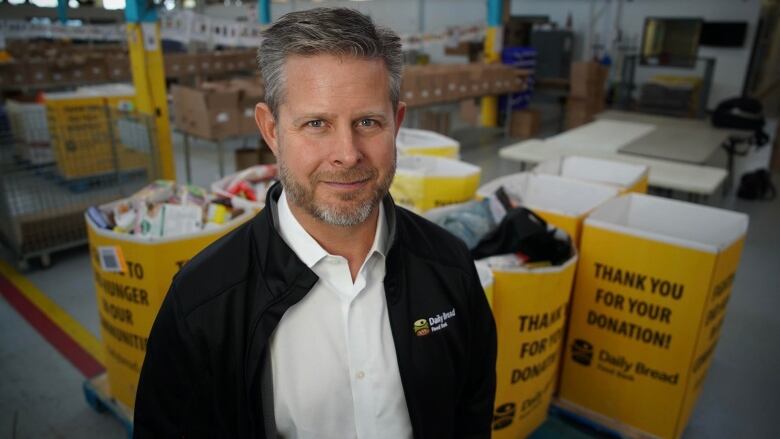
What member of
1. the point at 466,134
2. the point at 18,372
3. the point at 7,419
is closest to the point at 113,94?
the point at 18,372

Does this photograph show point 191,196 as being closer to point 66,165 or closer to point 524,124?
point 66,165

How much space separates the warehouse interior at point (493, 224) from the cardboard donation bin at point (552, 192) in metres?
0.01

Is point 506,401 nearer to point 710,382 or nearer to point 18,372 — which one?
Answer: point 710,382

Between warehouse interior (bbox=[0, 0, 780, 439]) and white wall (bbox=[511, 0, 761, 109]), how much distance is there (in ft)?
13.3

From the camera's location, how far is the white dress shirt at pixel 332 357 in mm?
1218

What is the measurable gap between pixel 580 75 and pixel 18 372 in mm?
9106

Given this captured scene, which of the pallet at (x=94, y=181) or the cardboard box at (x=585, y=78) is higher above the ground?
the cardboard box at (x=585, y=78)

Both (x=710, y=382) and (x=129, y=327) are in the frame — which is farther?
(x=710, y=382)

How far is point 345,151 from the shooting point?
1.10m

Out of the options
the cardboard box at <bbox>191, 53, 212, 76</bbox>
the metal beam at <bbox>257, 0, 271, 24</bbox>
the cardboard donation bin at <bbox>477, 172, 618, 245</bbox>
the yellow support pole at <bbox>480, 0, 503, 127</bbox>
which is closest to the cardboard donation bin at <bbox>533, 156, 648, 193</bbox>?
the cardboard donation bin at <bbox>477, 172, 618, 245</bbox>

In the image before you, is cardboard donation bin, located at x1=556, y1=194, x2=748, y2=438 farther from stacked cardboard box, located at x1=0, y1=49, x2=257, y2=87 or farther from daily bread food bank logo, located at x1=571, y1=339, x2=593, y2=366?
stacked cardboard box, located at x1=0, y1=49, x2=257, y2=87

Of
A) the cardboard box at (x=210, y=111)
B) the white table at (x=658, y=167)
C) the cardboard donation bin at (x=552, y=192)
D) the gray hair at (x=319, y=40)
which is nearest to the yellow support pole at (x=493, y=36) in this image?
the white table at (x=658, y=167)

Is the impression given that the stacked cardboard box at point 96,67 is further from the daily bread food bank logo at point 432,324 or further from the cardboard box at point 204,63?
the daily bread food bank logo at point 432,324

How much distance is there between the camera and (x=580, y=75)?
372 inches
